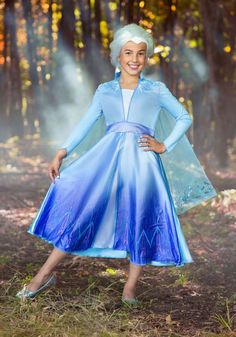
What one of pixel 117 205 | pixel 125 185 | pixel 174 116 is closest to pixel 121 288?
pixel 117 205

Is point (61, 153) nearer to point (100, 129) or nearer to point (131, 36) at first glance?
point (100, 129)

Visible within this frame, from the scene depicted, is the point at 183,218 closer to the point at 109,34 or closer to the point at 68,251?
the point at 68,251

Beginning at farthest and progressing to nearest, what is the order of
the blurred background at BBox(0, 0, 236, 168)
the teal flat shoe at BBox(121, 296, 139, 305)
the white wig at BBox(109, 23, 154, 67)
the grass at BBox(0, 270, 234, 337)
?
the blurred background at BBox(0, 0, 236, 168) → the teal flat shoe at BBox(121, 296, 139, 305) → the white wig at BBox(109, 23, 154, 67) → the grass at BBox(0, 270, 234, 337)

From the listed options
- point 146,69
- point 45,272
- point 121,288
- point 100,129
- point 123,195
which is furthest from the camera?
point 146,69

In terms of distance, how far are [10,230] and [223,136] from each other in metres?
5.36

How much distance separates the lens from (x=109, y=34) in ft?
54.5

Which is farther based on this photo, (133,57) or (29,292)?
(29,292)

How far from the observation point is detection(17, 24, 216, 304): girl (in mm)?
4211

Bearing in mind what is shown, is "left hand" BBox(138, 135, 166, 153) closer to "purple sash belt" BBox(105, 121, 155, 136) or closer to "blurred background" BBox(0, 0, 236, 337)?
"purple sash belt" BBox(105, 121, 155, 136)

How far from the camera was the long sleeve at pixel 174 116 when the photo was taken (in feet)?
13.7

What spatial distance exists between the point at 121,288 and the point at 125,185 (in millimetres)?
961

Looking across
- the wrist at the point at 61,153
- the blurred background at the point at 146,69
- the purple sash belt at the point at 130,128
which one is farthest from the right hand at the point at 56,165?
the blurred background at the point at 146,69

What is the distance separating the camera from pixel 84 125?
4.38 m

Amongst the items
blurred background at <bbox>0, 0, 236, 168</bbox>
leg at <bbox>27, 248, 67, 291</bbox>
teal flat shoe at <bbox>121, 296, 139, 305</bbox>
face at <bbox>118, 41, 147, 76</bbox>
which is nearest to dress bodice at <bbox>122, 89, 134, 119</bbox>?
face at <bbox>118, 41, 147, 76</bbox>
